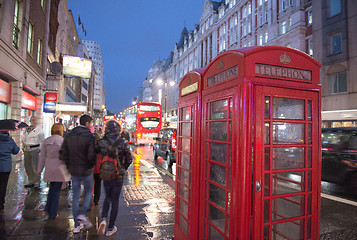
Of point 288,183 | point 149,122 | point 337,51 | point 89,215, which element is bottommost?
point 89,215

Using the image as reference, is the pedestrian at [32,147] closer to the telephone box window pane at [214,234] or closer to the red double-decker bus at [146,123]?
the telephone box window pane at [214,234]

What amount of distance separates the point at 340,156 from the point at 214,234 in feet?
Answer: 18.0

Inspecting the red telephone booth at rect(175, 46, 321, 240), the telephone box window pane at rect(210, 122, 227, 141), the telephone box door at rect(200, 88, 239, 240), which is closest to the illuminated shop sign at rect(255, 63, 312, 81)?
the red telephone booth at rect(175, 46, 321, 240)

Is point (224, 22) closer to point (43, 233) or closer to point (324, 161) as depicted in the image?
point (324, 161)

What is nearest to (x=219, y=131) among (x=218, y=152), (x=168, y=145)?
(x=218, y=152)

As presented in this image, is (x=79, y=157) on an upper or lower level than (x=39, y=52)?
lower

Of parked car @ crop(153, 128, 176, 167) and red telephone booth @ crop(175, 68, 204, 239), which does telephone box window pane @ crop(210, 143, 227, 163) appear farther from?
parked car @ crop(153, 128, 176, 167)

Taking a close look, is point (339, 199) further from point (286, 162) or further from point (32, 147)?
point (32, 147)

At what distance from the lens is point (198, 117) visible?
3.25 metres

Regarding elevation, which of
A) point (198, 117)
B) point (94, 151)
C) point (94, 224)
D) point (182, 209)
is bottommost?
point (94, 224)

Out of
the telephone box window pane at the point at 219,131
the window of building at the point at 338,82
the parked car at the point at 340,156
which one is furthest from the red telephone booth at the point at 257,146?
the window of building at the point at 338,82

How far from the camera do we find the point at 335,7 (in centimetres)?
2169

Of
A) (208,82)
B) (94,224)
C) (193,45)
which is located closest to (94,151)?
(94,224)

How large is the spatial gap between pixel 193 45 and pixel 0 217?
5173 centimetres
